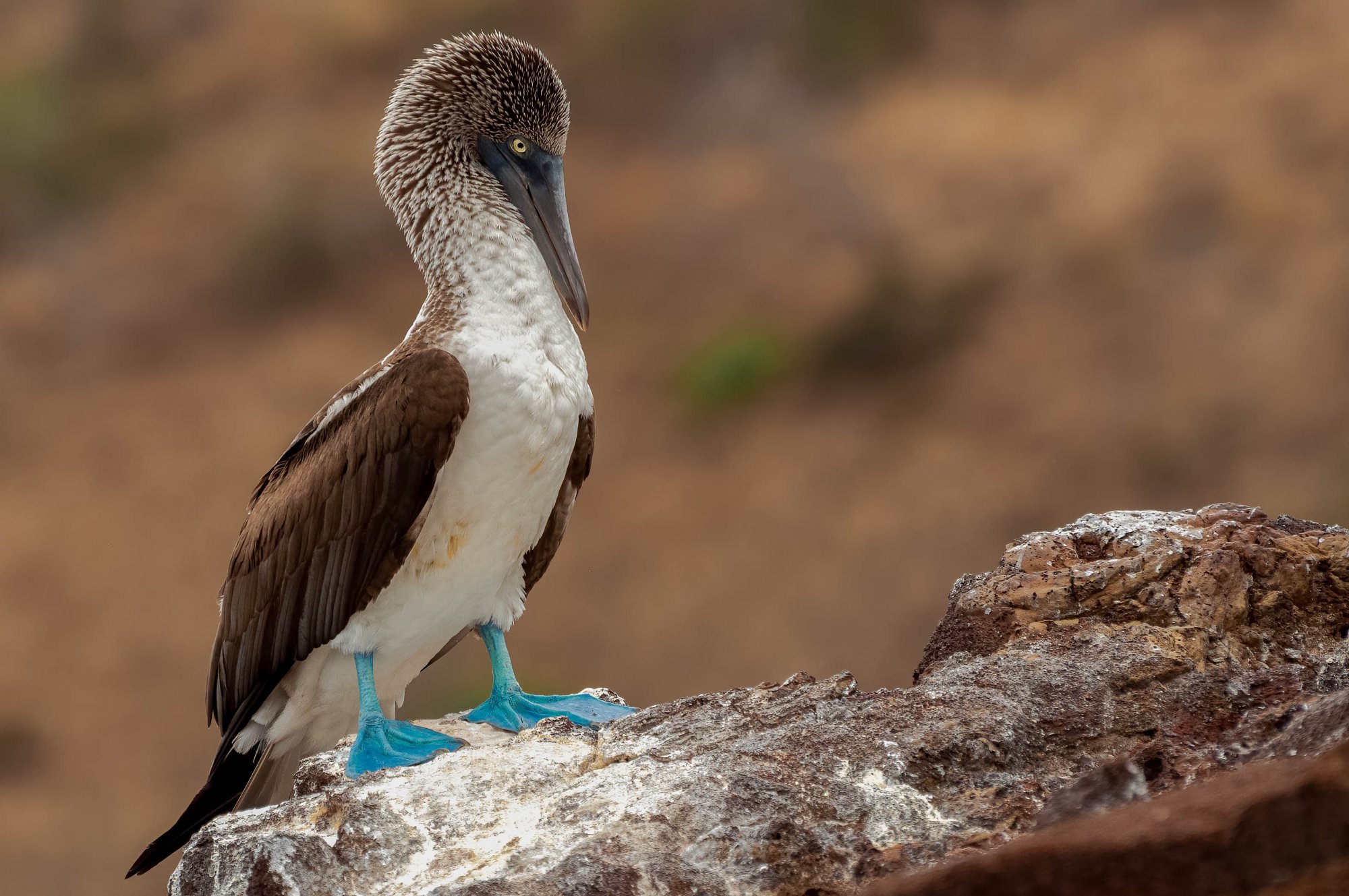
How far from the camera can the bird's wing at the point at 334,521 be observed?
16.3 feet

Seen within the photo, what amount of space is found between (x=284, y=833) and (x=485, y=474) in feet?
5.81

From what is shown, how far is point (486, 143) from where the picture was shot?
5801 mm

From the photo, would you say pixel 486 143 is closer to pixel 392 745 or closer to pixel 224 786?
pixel 392 745

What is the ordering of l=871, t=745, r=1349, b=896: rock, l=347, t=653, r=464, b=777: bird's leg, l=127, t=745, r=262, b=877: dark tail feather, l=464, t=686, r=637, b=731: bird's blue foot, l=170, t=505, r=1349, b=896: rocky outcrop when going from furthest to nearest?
l=127, t=745, r=262, b=877: dark tail feather < l=464, t=686, r=637, b=731: bird's blue foot < l=347, t=653, r=464, b=777: bird's leg < l=170, t=505, r=1349, b=896: rocky outcrop < l=871, t=745, r=1349, b=896: rock

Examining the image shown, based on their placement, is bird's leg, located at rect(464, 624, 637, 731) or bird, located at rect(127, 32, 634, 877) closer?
bird, located at rect(127, 32, 634, 877)

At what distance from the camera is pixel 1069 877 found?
2576mm

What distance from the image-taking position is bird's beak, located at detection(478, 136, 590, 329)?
568cm

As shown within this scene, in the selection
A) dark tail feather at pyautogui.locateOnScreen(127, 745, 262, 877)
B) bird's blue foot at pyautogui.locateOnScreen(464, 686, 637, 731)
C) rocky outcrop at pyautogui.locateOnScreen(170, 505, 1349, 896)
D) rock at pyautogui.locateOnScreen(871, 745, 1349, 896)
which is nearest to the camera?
rock at pyautogui.locateOnScreen(871, 745, 1349, 896)

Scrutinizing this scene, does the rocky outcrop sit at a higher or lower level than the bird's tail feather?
lower

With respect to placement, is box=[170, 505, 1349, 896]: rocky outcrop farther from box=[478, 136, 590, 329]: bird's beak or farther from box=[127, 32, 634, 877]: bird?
box=[478, 136, 590, 329]: bird's beak

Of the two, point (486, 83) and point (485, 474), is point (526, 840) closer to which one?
point (485, 474)

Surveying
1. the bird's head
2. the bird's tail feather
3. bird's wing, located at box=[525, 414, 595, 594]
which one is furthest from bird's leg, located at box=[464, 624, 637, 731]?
the bird's head

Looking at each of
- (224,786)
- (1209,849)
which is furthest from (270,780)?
(1209,849)

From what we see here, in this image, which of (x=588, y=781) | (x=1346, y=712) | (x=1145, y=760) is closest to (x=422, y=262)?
(x=588, y=781)
